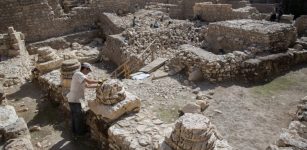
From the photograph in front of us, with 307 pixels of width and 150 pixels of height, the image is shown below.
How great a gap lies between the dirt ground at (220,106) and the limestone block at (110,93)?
111 cm

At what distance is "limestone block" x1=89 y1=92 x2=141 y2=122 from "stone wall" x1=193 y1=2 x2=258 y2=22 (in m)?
10.5

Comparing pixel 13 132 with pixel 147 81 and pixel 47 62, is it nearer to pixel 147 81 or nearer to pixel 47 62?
pixel 47 62

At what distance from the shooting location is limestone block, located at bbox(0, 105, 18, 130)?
18.7ft

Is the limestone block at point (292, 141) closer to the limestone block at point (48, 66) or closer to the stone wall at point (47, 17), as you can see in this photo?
the limestone block at point (48, 66)

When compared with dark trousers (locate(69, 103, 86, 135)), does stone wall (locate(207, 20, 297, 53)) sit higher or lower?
higher

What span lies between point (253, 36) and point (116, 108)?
6.74 metres

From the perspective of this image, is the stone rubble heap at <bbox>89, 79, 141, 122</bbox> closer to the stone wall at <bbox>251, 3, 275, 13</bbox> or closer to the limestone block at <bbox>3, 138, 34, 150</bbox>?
the limestone block at <bbox>3, 138, 34, 150</bbox>

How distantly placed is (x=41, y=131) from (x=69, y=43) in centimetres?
919

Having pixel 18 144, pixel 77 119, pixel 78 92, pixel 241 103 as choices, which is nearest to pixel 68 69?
pixel 78 92

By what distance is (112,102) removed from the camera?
227 inches


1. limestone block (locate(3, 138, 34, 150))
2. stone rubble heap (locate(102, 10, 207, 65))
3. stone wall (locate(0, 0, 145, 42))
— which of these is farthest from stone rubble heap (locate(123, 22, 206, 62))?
limestone block (locate(3, 138, 34, 150))

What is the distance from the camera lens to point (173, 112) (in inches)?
313

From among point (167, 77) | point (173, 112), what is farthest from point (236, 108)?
point (167, 77)

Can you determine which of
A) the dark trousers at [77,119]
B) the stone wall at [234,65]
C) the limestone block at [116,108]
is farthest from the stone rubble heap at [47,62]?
the limestone block at [116,108]
